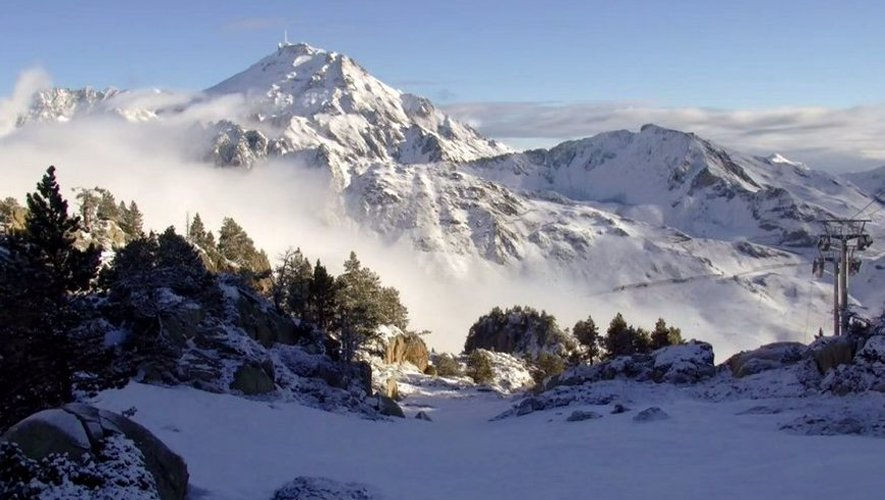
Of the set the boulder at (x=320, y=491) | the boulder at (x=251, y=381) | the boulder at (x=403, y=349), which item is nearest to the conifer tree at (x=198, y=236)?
the boulder at (x=403, y=349)

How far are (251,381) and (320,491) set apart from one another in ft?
57.3

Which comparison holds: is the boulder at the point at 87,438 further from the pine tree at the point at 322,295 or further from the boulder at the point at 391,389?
the pine tree at the point at 322,295

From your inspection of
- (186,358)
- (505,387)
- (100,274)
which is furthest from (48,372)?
(505,387)

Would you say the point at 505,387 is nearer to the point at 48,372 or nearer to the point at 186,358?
the point at 186,358

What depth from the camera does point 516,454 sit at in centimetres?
2311

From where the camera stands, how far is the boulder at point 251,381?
32.4m

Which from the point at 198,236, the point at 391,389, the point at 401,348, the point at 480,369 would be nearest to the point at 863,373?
the point at 391,389

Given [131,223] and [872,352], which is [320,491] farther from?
[131,223]

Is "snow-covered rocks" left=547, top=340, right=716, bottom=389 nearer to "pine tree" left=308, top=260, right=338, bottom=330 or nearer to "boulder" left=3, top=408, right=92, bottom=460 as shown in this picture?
"pine tree" left=308, top=260, right=338, bottom=330

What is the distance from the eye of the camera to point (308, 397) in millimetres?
37125

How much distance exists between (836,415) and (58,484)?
2103 centimetres

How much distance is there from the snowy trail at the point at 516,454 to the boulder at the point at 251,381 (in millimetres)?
2403

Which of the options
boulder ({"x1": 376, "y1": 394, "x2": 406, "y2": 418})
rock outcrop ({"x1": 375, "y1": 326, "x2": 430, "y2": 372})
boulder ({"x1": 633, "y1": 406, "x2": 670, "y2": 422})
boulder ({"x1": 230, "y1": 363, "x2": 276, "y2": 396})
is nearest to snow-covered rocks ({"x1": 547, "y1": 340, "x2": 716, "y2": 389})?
boulder ({"x1": 376, "y1": 394, "x2": 406, "y2": 418})

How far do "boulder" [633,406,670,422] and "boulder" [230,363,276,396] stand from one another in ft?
52.2
